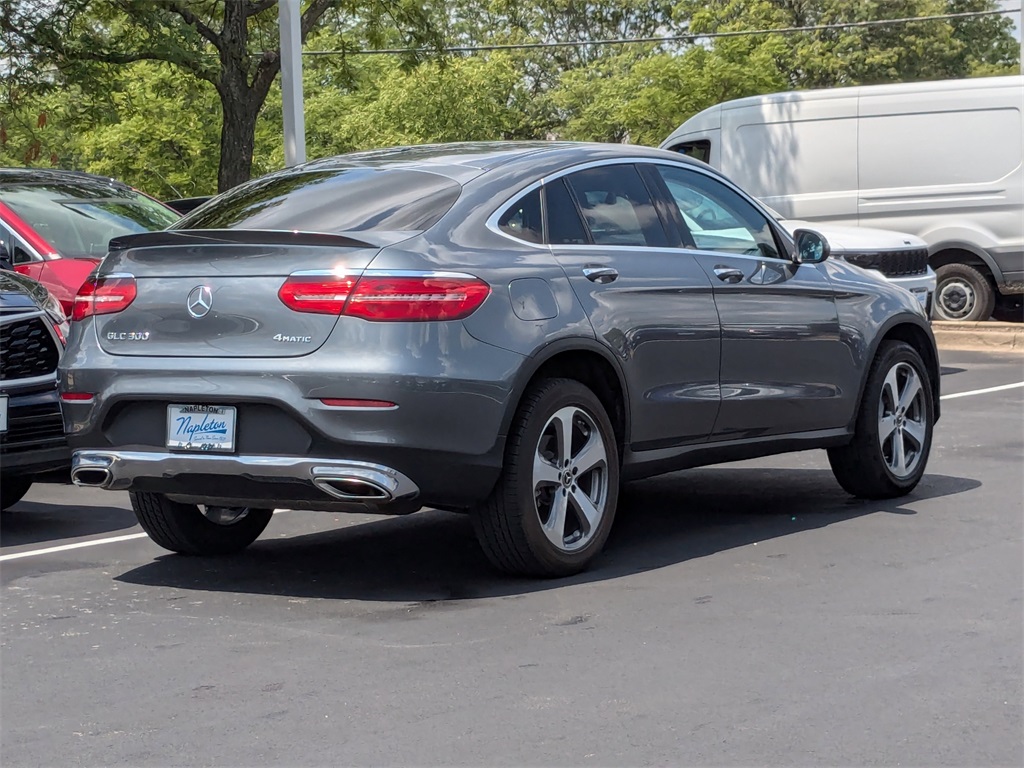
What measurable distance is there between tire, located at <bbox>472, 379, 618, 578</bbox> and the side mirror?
1.64 metres

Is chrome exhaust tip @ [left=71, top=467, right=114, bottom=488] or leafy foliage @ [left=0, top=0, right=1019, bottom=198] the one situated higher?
leafy foliage @ [left=0, top=0, right=1019, bottom=198]

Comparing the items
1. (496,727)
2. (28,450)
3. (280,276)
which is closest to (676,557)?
(280,276)

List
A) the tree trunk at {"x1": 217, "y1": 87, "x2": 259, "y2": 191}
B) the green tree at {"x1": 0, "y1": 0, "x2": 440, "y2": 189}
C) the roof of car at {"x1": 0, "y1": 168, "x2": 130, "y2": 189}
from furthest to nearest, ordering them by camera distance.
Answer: the tree trunk at {"x1": 217, "y1": 87, "x2": 259, "y2": 191}, the green tree at {"x1": 0, "y1": 0, "x2": 440, "y2": 189}, the roof of car at {"x1": 0, "y1": 168, "x2": 130, "y2": 189}

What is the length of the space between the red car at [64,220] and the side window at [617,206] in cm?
441

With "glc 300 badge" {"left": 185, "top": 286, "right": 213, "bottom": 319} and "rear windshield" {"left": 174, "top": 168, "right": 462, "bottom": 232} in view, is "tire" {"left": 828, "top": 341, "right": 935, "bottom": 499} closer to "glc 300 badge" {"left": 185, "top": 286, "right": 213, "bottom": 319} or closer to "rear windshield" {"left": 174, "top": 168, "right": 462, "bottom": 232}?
"rear windshield" {"left": 174, "top": 168, "right": 462, "bottom": 232}

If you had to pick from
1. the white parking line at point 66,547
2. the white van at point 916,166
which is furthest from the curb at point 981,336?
the white parking line at point 66,547

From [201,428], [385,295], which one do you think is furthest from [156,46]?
[385,295]

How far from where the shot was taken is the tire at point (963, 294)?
1725 centimetres

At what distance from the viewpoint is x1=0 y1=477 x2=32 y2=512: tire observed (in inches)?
321

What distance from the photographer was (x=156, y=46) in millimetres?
19656

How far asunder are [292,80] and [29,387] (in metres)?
8.21

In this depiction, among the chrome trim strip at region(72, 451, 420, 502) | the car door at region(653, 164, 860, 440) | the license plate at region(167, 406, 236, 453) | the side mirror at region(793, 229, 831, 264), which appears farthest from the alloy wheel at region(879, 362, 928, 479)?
the license plate at region(167, 406, 236, 453)

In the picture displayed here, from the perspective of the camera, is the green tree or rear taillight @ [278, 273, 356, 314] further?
the green tree

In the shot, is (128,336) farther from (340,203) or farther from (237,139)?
(237,139)
